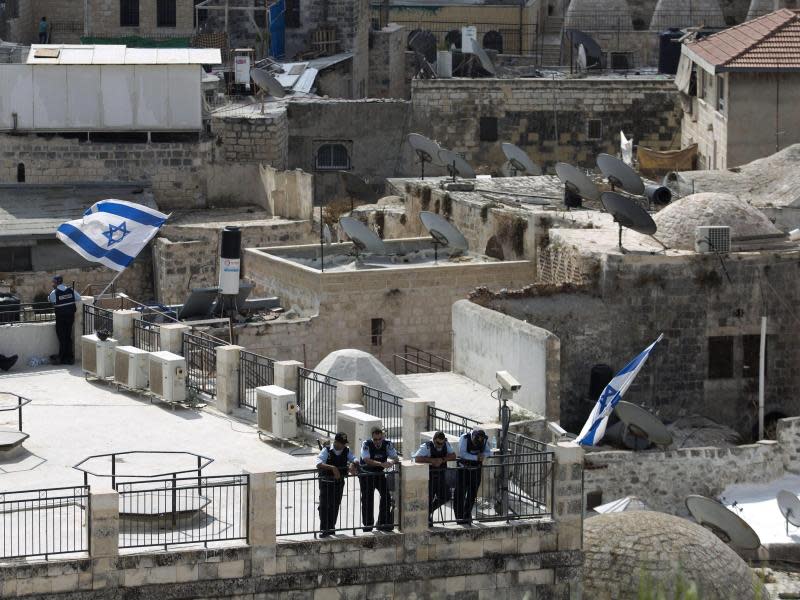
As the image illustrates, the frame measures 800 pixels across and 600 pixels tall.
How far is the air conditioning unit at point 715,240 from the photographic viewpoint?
53.0 metres

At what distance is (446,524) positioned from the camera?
34875 mm

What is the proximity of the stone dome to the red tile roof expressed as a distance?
2856 centimetres

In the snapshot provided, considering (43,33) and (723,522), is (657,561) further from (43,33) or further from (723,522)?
(43,33)

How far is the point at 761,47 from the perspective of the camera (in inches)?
2625

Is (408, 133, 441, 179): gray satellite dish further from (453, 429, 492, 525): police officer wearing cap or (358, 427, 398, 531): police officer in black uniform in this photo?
(358, 427, 398, 531): police officer in black uniform

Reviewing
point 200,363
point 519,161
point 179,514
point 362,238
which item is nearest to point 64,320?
point 200,363

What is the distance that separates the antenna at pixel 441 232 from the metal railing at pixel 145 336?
14587 mm

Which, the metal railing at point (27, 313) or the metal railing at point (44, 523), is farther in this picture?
the metal railing at point (27, 313)

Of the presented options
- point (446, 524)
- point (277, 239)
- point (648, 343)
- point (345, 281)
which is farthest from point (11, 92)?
point (446, 524)

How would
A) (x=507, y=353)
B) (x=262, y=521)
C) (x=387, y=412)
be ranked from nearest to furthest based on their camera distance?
(x=262, y=521) → (x=387, y=412) → (x=507, y=353)

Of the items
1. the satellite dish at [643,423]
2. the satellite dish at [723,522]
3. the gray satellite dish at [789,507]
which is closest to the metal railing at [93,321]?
the satellite dish at [723,522]

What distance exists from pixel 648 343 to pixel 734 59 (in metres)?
14.8

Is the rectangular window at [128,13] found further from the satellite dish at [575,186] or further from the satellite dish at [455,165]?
the satellite dish at [575,186]

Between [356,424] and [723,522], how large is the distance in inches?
407
